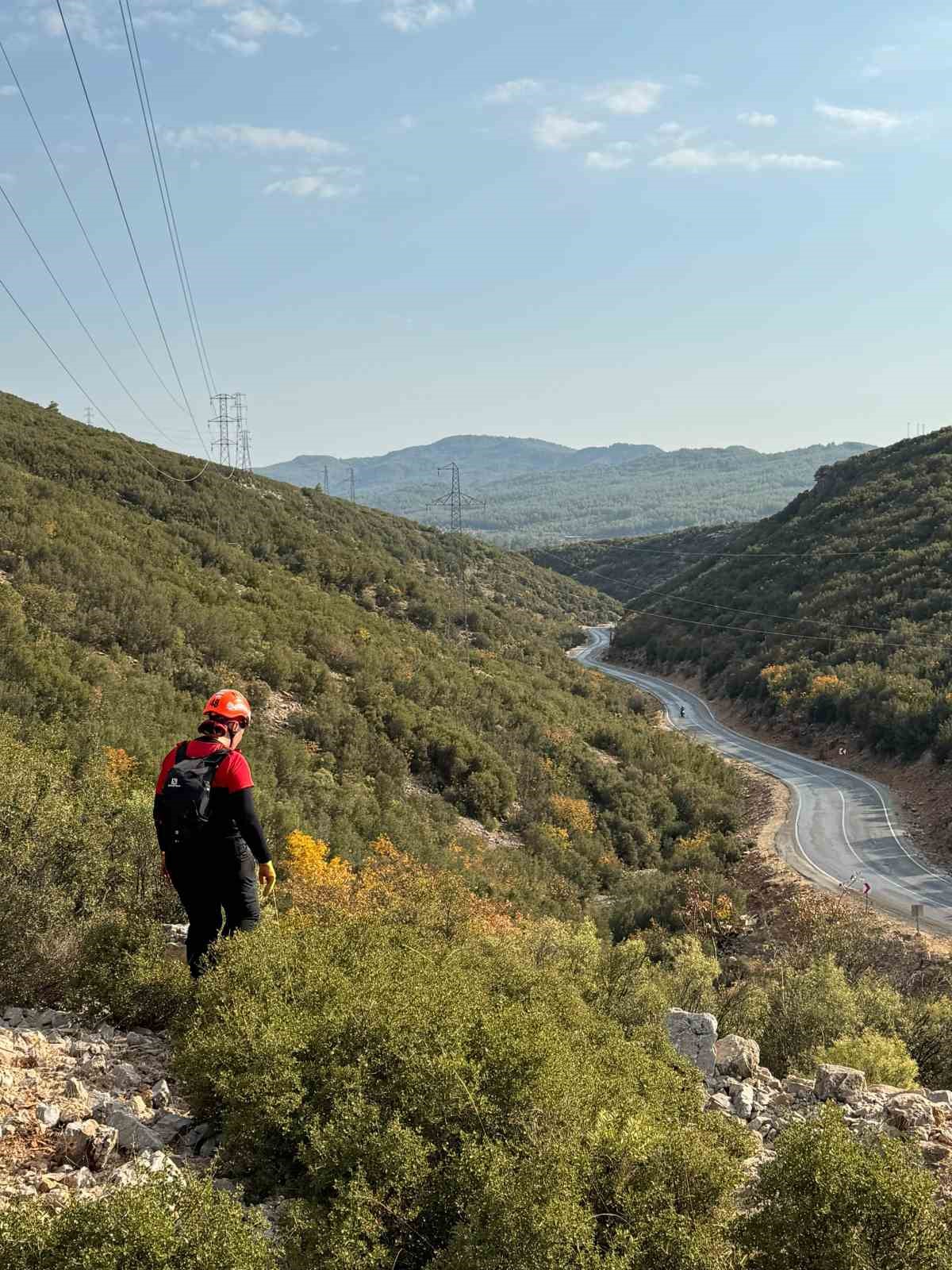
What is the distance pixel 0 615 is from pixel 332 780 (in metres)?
7.75

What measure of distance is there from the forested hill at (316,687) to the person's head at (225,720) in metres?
2.90

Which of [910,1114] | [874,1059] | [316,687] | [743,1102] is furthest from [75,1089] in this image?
[316,687]

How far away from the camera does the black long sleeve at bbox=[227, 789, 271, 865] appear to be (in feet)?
18.0

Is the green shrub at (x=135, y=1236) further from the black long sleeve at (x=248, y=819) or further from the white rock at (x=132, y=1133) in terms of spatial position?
the black long sleeve at (x=248, y=819)

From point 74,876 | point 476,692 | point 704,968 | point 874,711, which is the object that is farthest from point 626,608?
point 74,876

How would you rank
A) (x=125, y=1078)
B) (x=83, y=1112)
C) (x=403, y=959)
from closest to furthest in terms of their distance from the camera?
(x=83, y=1112) → (x=125, y=1078) → (x=403, y=959)

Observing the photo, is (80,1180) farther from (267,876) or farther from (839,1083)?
(839,1083)

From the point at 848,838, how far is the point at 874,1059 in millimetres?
21492

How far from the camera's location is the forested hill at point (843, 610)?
37781mm

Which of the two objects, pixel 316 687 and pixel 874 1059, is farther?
pixel 316 687

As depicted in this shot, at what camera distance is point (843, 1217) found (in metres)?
3.65

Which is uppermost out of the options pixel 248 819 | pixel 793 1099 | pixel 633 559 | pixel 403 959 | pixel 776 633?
pixel 633 559

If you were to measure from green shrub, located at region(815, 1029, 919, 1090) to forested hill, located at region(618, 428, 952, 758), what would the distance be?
26.5 m

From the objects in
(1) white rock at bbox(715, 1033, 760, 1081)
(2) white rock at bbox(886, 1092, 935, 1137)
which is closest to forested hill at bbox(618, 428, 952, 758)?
(1) white rock at bbox(715, 1033, 760, 1081)
